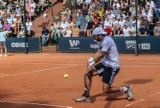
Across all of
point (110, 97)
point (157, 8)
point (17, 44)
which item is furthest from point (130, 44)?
point (110, 97)

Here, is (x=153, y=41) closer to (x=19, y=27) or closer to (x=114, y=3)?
(x=114, y=3)

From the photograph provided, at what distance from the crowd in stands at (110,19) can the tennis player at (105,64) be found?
14.6 m

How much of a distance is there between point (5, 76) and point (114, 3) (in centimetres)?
1382

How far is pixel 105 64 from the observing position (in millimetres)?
9945

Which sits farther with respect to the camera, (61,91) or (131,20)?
(131,20)

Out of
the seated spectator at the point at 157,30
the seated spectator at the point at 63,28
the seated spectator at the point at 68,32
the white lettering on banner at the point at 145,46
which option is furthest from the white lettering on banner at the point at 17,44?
the seated spectator at the point at 157,30

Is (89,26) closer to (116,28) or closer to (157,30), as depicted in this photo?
(116,28)

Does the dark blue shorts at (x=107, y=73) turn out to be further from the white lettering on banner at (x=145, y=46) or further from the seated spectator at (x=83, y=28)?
the seated spectator at (x=83, y=28)

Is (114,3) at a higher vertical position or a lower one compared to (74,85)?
higher

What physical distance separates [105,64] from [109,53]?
30 centimetres

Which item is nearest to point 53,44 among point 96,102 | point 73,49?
point 73,49

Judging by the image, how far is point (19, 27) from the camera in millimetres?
30375

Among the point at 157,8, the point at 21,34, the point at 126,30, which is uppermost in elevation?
the point at 157,8

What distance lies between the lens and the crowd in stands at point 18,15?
2969cm
